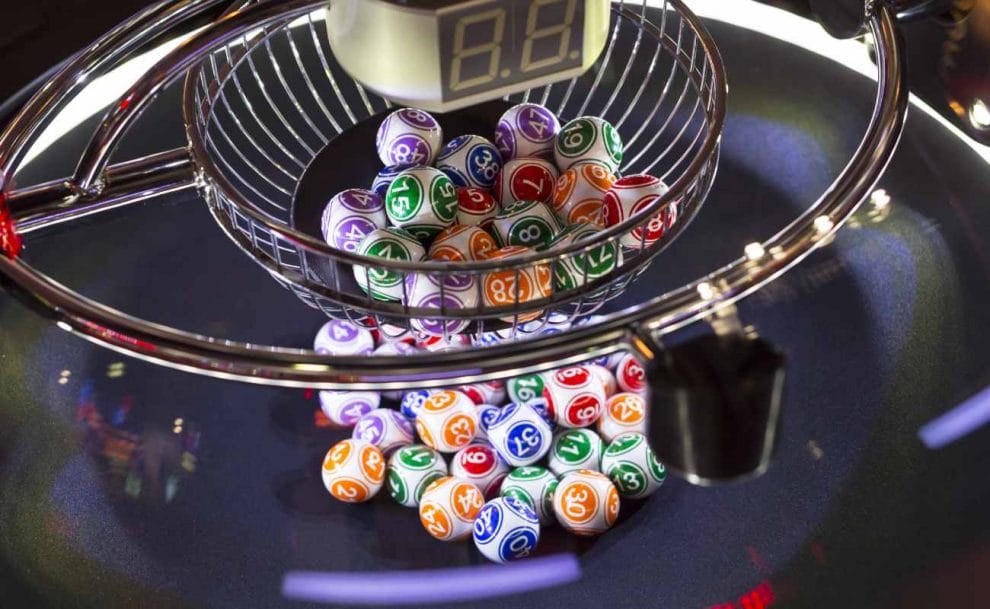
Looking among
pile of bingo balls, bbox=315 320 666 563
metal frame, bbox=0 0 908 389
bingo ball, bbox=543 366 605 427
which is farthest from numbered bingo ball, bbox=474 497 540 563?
metal frame, bbox=0 0 908 389

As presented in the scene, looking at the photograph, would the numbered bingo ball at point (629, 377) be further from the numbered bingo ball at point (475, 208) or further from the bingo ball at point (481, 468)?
the numbered bingo ball at point (475, 208)

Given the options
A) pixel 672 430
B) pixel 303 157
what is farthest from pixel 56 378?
pixel 672 430

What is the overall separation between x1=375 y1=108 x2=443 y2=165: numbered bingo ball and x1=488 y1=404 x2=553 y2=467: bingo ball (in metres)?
0.50

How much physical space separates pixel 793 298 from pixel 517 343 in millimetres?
1220

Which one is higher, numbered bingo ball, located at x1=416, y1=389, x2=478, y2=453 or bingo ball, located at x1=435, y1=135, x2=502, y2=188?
bingo ball, located at x1=435, y1=135, x2=502, y2=188

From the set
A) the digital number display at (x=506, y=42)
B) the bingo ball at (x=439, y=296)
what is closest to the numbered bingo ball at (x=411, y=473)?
the bingo ball at (x=439, y=296)

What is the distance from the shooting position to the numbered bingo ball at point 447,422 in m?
1.73

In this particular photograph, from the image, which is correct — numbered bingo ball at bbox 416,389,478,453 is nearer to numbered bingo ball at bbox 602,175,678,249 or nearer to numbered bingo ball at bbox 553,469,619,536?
numbered bingo ball at bbox 553,469,619,536

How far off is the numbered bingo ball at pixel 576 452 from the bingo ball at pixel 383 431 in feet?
0.82

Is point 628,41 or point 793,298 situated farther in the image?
point 628,41

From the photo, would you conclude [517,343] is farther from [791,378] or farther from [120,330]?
[791,378]

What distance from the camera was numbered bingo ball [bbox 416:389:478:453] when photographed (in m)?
1.73

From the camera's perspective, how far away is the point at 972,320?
1694 millimetres

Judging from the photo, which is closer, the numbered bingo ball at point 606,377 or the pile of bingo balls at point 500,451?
the pile of bingo balls at point 500,451
